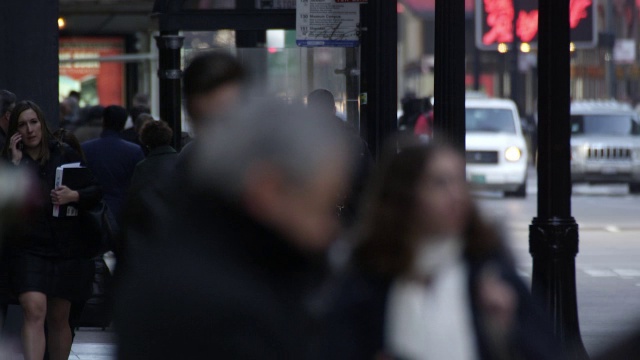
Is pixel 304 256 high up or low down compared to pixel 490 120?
up

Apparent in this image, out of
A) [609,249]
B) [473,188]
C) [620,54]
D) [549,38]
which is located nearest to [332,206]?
[473,188]

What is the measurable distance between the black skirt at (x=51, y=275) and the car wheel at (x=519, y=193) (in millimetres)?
19432

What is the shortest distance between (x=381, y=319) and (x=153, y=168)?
12.0 ft

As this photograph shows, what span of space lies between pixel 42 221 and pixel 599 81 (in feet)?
220

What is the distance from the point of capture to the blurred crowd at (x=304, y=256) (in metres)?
2.60

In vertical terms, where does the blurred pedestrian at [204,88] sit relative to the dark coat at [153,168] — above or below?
above

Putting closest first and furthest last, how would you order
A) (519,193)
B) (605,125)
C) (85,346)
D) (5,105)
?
(5,105) < (85,346) < (519,193) < (605,125)

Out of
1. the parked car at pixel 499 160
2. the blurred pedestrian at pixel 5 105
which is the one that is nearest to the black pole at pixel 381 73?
the blurred pedestrian at pixel 5 105

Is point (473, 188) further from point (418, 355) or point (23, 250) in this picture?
point (23, 250)

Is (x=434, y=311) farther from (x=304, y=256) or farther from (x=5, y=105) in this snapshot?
(x=5, y=105)

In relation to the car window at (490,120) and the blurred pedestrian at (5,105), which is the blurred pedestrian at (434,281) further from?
the car window at (490,120)

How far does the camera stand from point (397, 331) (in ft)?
11.2

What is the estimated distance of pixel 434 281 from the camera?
3414 millimetres

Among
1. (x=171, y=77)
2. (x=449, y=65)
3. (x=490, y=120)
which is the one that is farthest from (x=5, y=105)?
(x=490, y=120)
